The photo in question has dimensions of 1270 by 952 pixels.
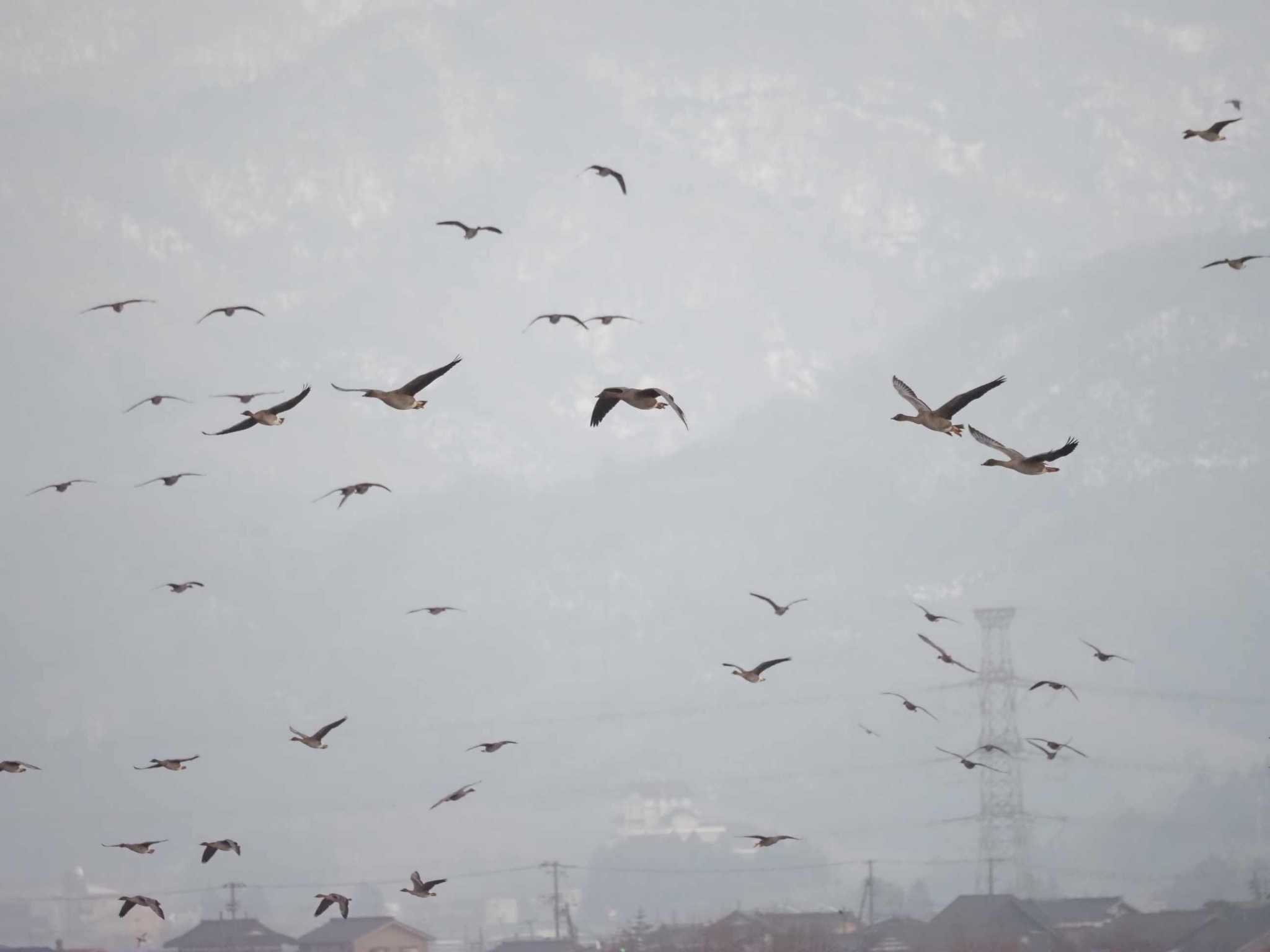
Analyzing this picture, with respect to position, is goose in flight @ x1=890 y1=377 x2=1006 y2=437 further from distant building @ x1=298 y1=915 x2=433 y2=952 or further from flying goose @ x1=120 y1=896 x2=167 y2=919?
distant building @ x1=298 y1=915 x2=433 y2=952

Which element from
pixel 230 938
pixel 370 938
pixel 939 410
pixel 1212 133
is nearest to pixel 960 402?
pixel 939 410

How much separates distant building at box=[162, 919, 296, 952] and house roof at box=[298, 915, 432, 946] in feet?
12.3

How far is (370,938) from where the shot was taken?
458 feet

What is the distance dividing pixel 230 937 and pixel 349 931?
46.4ft

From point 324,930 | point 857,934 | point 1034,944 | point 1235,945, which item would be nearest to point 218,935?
point 324,930

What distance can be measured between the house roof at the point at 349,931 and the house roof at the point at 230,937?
14.2 ft

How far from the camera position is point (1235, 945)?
124875mm

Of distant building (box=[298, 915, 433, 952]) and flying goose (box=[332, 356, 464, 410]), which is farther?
distant building (box=[298, 915, 433, 952])

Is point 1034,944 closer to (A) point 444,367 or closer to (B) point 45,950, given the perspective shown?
(B) point 45,950

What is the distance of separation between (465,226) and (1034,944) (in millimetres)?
104155

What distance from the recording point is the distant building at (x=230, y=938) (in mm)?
149500

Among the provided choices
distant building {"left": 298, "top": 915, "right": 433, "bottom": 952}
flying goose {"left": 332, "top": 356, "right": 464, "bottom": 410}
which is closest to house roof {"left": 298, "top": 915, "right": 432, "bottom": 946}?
distant building {"left": 298, "top": 915, "right": 433, "bottom": 952}

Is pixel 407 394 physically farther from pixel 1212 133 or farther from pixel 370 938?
pixel 370 938

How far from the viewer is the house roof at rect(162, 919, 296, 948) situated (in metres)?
150
